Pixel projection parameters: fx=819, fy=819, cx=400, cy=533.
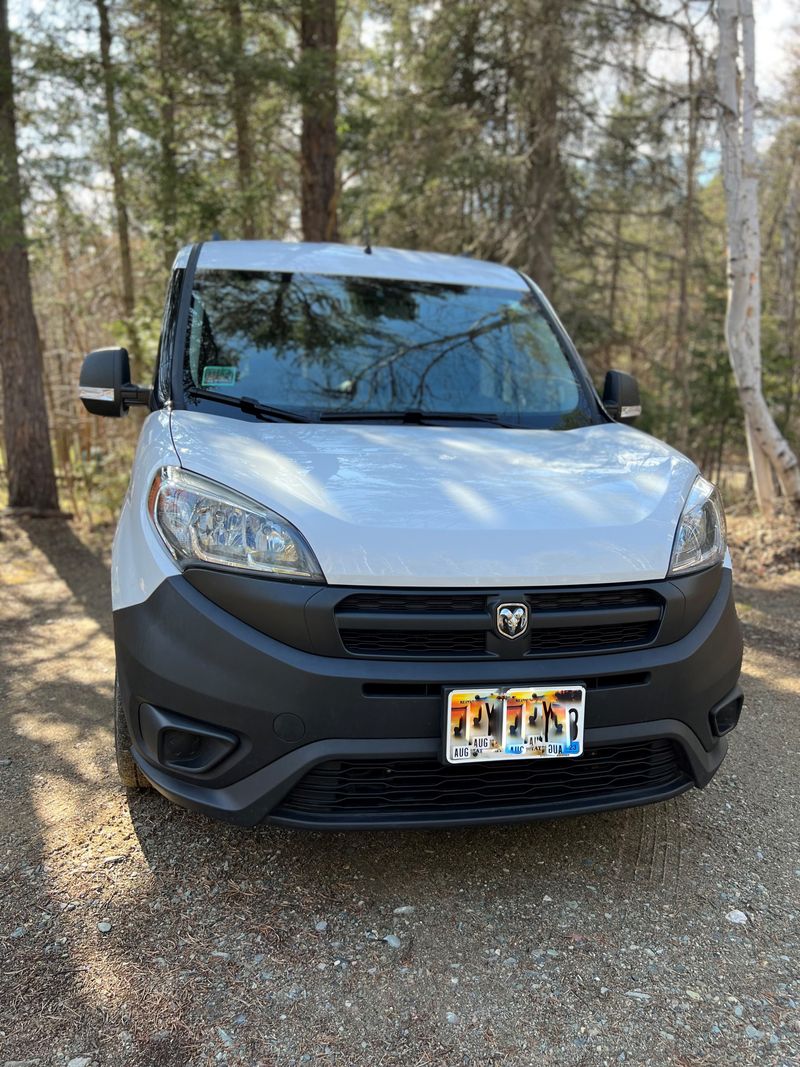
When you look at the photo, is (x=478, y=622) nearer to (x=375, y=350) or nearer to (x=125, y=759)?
(x=125, y=759)

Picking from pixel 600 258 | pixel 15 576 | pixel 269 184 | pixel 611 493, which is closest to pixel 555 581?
pixel 611 493

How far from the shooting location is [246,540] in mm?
2156

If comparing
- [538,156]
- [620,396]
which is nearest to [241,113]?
[538,156]

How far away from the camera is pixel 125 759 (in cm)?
275

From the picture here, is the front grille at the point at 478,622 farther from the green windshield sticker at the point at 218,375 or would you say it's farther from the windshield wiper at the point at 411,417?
the green windshield sticker at the point at 218,375

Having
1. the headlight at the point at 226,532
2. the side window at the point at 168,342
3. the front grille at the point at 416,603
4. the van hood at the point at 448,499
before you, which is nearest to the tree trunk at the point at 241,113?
the side window at the point at 168,342

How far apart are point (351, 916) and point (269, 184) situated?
1089 centimetres

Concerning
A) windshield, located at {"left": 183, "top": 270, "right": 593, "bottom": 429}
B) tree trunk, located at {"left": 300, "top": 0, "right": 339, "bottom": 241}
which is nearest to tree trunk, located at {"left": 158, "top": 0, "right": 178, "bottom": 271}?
tree trunk, located at {"left": 300, "top": 0, "right": 339, "bottom": 241}

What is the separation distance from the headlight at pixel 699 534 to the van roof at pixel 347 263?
5.63 feet

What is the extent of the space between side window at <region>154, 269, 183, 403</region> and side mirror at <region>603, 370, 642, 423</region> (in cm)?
186

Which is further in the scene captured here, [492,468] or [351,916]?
[492,468]

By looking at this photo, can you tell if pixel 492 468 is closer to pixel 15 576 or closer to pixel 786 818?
pixel 786 818

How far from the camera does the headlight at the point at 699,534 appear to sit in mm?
2367

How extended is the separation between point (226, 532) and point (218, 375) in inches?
44.0
